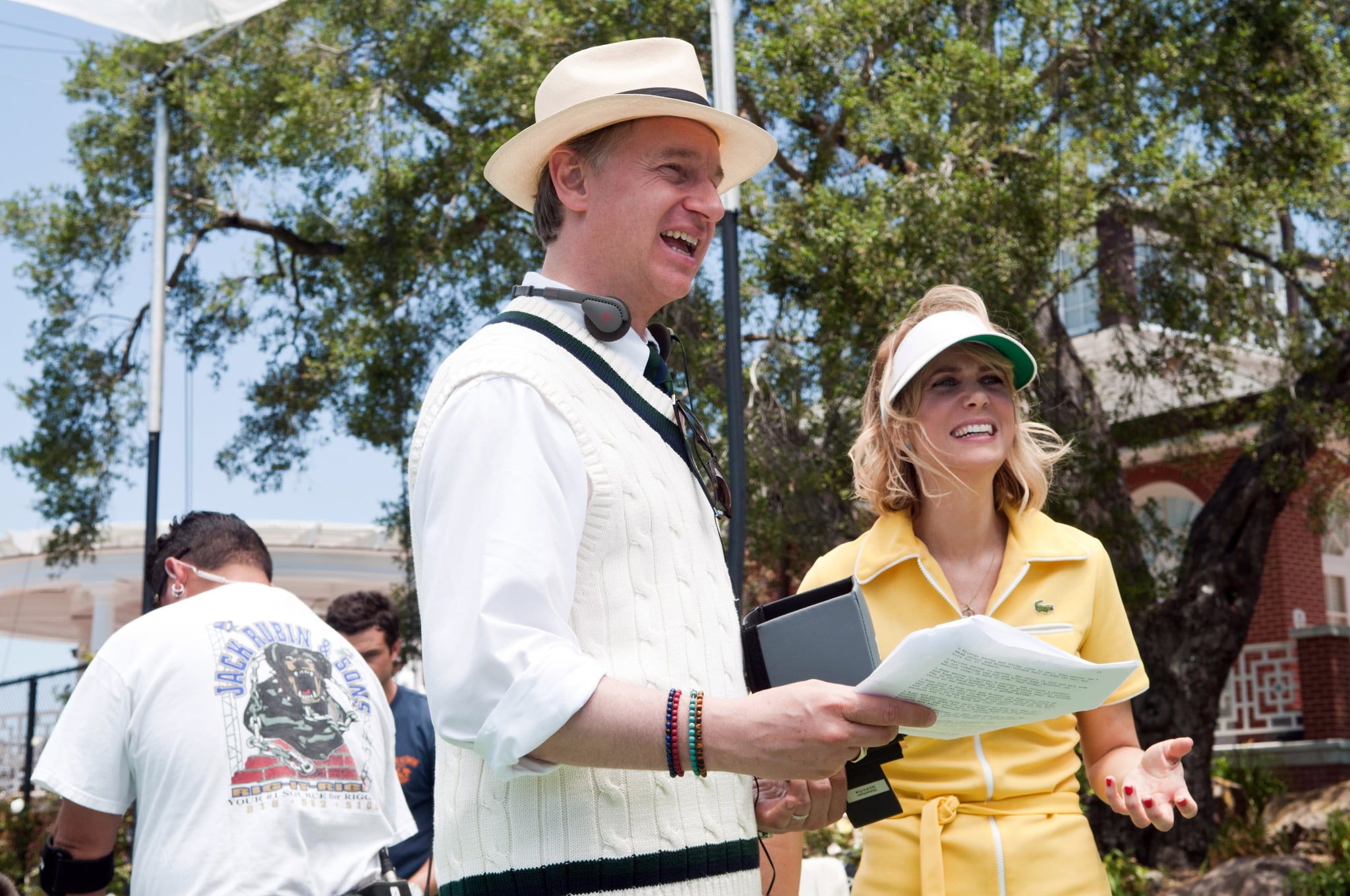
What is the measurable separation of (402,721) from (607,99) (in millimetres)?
3965

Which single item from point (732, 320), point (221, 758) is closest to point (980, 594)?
point (221, 758)

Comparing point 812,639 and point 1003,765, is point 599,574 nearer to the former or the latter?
point 812,639

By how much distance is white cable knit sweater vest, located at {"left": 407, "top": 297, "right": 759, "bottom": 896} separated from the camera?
1.72 m

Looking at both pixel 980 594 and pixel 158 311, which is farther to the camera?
pixel 158 311

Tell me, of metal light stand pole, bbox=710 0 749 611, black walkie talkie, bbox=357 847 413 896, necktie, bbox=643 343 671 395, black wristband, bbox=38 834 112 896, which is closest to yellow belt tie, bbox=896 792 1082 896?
necktie, bbox=643 343 671 395

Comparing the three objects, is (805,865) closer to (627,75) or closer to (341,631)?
(341,631)

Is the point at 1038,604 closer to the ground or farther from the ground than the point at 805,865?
farther from the ground

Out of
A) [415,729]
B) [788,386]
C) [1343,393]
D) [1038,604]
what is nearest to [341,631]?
[415,729]

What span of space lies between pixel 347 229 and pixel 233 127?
138 cm

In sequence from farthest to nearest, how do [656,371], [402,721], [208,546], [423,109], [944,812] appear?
1. [423,109]
2. [402,721]
3. [208,546]
4. [944,812]
5. [656,371]

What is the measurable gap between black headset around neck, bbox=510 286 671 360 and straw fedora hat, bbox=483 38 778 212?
26cm

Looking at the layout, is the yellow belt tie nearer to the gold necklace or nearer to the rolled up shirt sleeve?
the gold necklace

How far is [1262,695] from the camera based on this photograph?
15367 mm

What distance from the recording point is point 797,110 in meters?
9.43
